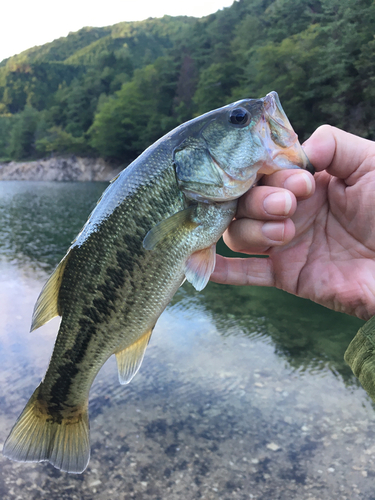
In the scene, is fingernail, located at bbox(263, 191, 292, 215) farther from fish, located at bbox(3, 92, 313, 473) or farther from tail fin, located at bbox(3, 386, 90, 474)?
tail fin, located at bbox(3, 386, 90, 474)

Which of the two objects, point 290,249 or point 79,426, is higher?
point 290,249

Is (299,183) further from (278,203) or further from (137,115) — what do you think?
(137,115)

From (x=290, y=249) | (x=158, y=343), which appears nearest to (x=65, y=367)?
(x=290, y=249)

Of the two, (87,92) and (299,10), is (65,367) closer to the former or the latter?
(299,10)

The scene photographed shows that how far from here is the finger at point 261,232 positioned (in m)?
2.63

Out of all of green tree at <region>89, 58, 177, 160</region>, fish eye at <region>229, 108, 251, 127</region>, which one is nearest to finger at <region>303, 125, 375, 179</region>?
fish eye at <region>229, 108, 251, 127</region>

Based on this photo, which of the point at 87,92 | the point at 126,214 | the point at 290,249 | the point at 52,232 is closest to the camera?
the point at 126,214

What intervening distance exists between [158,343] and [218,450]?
3.05 m

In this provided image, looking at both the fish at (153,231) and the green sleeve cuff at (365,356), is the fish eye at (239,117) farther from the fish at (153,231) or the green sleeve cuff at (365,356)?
the green sleeve cuff at (365,356)

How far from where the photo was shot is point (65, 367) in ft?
8.50

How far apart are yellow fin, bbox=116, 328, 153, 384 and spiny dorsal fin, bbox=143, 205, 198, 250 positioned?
60cm

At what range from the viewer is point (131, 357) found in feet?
8.41

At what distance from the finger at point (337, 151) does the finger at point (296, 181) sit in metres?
0.34

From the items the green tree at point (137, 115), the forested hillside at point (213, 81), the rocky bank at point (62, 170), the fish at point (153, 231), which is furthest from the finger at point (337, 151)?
the rocky bank at point (62, 170)
